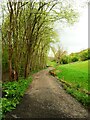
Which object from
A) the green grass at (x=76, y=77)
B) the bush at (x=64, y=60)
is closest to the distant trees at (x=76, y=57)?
the bush at (x=64, y=60)

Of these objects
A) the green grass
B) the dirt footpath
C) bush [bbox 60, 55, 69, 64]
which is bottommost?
the dirt footpath

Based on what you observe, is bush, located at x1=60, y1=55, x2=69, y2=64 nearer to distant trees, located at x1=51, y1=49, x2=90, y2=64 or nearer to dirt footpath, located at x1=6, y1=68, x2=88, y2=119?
distant trees, located at x1=51, y1=49, x2=90, y2=64

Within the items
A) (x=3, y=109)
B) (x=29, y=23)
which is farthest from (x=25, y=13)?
(x=3, y=109)

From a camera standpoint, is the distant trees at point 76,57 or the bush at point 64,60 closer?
the distant trees at point 76,57

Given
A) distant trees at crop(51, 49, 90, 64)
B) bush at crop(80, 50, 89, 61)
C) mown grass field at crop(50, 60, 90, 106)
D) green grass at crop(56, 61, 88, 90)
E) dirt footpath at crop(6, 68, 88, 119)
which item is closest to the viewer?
dirt footpath at crop(6, 68, 88, 119)

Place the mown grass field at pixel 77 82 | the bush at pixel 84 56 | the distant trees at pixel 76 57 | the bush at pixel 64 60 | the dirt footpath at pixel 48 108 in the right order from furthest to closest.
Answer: the bush at pixel 64 60 → the distant trees at pixel 76 57 → the bush at pixel 84 56 → the mown grass field at pixel 77 82 → the dirt footpath at pixel 48 108

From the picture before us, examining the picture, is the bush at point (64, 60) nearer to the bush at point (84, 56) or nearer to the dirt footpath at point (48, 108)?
the bush at point (84, 56)

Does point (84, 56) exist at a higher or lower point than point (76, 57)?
higher

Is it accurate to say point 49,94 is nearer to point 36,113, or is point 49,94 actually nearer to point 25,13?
point 36,113

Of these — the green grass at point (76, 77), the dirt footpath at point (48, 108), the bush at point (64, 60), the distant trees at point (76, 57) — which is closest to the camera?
the dirt footpath at point (48, 108)

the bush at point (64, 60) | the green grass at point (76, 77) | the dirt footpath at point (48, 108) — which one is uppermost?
the bush at point (64, 60)

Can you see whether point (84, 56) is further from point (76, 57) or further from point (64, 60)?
point (64, 60)

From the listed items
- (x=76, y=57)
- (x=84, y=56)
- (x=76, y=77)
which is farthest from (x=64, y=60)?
(x=76, y=77)

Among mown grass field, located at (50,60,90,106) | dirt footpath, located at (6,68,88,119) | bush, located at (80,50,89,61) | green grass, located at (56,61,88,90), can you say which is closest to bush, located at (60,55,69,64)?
bush, located at (80,50,89,61)
